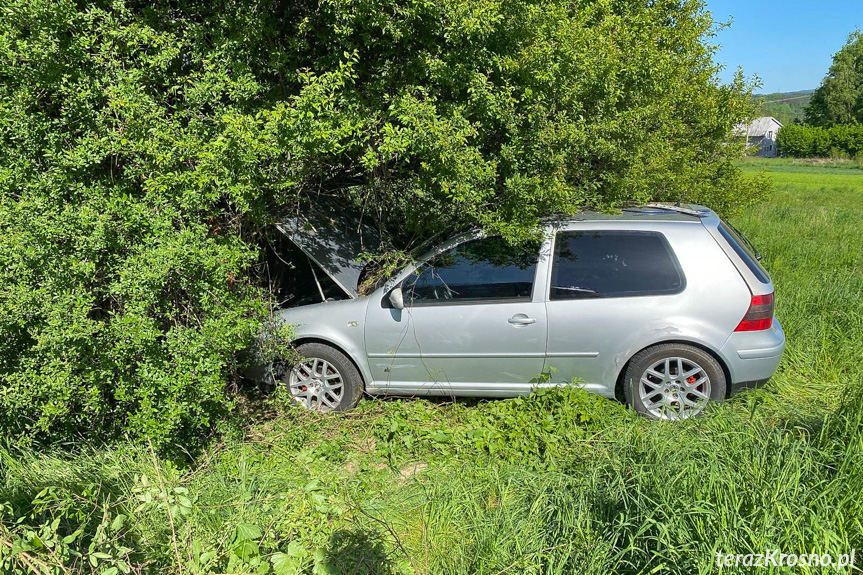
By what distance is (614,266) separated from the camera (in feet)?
15.2

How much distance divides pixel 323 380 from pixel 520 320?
177 centimetres

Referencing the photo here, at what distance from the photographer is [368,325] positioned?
4852 mm

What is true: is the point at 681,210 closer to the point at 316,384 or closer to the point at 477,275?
the point at 477,275

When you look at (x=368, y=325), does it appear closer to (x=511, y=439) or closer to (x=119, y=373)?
Result: (x=511, y=439)

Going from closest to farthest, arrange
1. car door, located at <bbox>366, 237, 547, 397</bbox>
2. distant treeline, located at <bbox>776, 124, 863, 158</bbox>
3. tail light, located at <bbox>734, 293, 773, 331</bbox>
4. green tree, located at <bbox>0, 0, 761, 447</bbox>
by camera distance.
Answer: green tree, located at <bbox>0, 0, 761, 447</bbox>, tail light, located at <bbox>734, 293, 773, 331</bbox>, car door, located at <bbox>366, 237, 547, 397</bbox>, distant treeline, located at <bbox>776, 124, 863, 158</bbox>

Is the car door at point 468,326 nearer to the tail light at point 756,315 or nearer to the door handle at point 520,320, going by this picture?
the door handle at point 520,320

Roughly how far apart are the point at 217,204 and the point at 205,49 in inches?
45.7

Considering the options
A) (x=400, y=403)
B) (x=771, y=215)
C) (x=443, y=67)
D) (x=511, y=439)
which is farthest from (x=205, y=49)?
(x=771, y=215)

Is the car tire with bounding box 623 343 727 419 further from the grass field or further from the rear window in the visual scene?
the rear window

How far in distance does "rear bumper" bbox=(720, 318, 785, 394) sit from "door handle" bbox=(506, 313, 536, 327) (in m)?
1.46

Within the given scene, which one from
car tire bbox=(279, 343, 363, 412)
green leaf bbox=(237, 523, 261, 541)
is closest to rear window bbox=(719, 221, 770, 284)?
car tire bbox=(279, 343, 363, 412)

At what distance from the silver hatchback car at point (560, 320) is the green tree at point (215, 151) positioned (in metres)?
0.40

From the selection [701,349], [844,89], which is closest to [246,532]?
[701,349]

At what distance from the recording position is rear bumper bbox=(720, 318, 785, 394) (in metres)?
4.43
